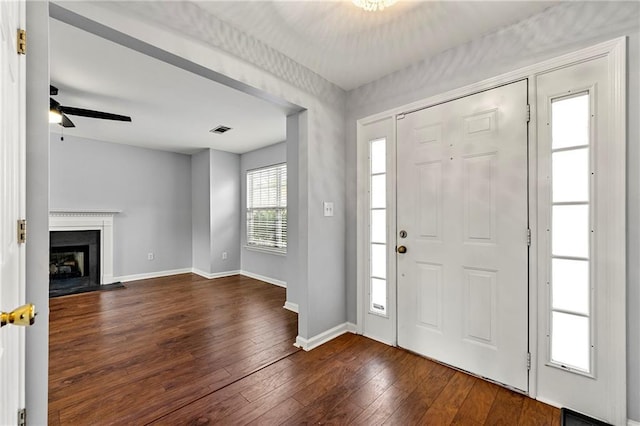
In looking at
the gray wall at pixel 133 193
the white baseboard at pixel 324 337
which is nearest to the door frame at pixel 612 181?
the white baseboard at pixel 324 337

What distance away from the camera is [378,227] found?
2699 mm

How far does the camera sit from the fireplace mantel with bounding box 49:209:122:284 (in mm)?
4582

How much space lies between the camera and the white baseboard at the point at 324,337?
254 centimetres

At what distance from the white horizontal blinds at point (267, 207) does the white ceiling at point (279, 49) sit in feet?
4.87

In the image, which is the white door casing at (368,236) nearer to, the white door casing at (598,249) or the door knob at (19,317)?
the white door casing at (598,249)

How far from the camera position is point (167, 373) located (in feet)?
7.09

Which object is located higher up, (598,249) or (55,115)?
(55,115)

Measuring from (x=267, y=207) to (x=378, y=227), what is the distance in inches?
118

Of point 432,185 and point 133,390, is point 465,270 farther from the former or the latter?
point 133,390

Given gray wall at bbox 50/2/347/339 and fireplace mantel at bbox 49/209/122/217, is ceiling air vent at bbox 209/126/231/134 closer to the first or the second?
gray wall at bbox 50/2/347/339

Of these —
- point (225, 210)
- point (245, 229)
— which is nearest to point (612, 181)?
point (245, 229)

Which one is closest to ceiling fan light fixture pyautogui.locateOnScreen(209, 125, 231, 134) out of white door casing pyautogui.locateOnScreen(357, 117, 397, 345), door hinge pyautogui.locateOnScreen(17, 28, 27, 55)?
white door casing pyautogui.locateOnScreen(357, 117, 397, 345)

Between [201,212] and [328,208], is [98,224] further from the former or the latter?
[328,208]

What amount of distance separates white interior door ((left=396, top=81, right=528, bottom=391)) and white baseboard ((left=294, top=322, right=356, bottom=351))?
59 cm
